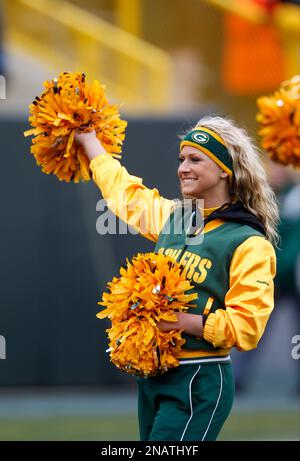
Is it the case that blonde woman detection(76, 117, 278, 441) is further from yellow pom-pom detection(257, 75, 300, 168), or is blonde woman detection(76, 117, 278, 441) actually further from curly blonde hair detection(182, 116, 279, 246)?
yellow pom-pom detection(257, 75, 300, 168)

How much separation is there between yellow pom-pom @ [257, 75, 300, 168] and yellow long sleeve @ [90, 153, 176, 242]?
816 millimetres

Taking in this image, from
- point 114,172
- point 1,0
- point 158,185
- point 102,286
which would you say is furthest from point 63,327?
point 114,172

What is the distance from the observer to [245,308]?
13.9ft

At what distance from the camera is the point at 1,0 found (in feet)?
35.8

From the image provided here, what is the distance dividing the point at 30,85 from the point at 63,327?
11.7ft

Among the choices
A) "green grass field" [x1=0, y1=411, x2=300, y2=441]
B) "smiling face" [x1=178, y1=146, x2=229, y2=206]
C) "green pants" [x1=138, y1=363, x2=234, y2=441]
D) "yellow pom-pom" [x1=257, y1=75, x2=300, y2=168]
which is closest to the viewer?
"green pants" [x1=138, y1=363, x2=234, y2=441]

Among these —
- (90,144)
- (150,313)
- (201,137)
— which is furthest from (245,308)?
(90,144)

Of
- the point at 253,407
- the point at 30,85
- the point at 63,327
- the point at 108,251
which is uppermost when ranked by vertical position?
the point at 30,85

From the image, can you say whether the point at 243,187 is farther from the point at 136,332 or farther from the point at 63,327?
the point at 63,327

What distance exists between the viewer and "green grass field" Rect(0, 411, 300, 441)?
7.13 meters

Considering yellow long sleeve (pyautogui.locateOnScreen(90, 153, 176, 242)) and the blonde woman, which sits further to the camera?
yellow long sleeve (pyautogui.locateOnScreen(90, 153, 176, 242))

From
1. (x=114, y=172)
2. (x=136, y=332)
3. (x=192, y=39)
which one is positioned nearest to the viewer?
(x=136, y=332)

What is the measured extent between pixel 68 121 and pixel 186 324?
103 cm

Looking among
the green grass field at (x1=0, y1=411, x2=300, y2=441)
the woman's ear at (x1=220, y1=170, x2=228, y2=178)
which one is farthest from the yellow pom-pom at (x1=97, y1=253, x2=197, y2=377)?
the green grass field at (x1=0, y1=411, x2=300, y2=441)
